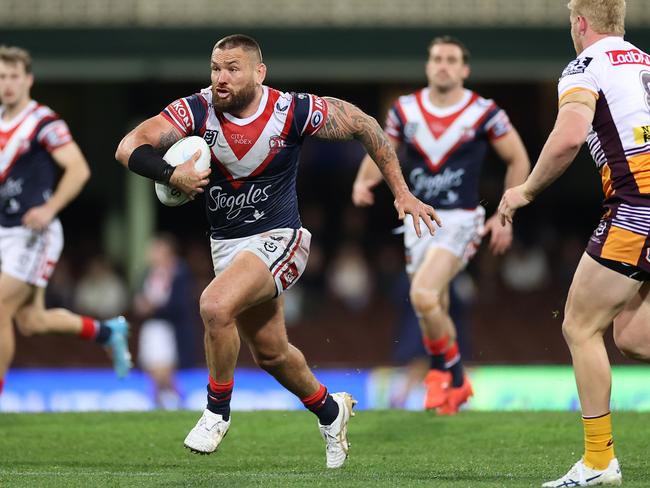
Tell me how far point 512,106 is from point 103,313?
9152 millimetres

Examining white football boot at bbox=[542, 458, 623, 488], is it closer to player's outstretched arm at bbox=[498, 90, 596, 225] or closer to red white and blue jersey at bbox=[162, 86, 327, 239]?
player's outstretched arm at bbox=[498, 90, 596, 225]

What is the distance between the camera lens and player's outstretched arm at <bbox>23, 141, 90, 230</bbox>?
421 inches

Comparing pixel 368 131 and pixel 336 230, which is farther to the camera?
pixel 336 230

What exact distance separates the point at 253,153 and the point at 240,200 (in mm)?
299

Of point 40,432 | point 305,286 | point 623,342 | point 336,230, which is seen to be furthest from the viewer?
point 336,230

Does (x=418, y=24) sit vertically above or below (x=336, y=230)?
above

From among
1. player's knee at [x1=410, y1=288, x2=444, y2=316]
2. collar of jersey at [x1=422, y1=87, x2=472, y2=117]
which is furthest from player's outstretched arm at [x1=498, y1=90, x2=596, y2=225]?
collar of jersey at [x1=422, y1=87, x2=472, y2=117]

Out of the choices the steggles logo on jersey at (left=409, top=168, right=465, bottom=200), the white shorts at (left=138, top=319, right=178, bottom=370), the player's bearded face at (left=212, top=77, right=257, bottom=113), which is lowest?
the white shorts at (left=138, top=319, right=178, bottom=370)

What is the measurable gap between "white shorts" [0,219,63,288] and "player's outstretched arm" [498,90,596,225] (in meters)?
5.13

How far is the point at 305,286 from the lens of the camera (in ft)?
75.4

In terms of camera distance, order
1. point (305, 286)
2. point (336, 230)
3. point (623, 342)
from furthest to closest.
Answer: point (336, 230)
point (305, 286)
point (623, 342)

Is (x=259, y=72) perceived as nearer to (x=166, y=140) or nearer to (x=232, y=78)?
(x=232, y=78)

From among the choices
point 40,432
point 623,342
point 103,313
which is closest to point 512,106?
point 103,313

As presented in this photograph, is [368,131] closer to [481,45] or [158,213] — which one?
[481,45]
